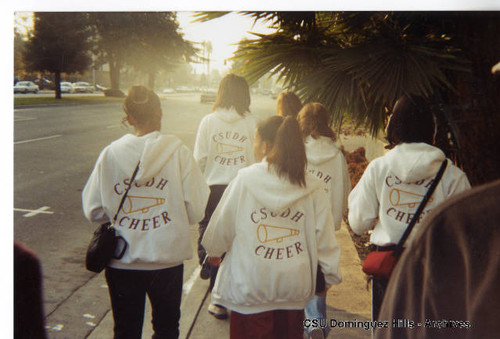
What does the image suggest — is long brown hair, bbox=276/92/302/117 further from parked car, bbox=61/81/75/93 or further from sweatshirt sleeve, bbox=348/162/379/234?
parked car, bbox=61/81/75/93

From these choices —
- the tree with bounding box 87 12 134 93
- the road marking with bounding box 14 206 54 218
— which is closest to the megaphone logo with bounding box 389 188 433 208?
the tree with bounding box 87 12 134 93

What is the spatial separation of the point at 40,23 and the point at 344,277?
301 centimetres

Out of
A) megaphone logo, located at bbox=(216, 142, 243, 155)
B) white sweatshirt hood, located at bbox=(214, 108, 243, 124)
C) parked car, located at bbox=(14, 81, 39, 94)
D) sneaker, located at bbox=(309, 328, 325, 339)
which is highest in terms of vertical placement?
parked car, located at bbox=(14, 81, 39, 94)

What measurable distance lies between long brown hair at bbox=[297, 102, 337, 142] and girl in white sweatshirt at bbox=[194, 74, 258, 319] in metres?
0.51

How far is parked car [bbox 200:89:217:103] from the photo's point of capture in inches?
142

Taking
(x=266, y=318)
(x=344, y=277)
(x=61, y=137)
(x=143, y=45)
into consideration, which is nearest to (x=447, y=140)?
(x=344, y=277)

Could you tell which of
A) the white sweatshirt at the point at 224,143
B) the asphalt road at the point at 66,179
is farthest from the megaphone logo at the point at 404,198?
the white sweatshirt at the point at 224,143

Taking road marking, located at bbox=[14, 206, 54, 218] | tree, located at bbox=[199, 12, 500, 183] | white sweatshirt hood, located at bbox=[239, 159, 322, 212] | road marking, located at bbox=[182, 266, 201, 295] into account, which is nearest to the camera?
white sweatshirt hood, located at bbox=[239, 159, 322, 212]

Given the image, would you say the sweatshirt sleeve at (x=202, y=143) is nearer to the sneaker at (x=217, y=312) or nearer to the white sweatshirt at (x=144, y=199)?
the white sweatshirt at (x=144, y=199)

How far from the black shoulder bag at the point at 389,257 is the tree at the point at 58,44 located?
235 cm

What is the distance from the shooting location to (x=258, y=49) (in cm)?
325

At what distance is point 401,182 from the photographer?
2.47m

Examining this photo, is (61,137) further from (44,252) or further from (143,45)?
(143,45)

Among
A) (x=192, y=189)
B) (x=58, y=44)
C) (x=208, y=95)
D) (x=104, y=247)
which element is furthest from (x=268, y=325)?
(x=58, y=44)
